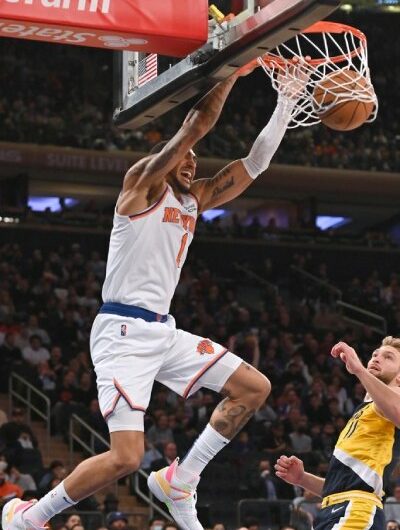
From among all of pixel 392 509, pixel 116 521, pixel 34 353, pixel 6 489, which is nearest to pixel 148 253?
pixel 116 521

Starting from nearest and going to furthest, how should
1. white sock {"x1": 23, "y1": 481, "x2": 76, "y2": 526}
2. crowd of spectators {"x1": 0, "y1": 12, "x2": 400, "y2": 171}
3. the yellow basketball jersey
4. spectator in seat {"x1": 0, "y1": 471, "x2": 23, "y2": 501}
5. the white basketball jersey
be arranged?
the yellow basketball jersey → white sock {"x1": 23, "y1": 481, "x2": 76, "y2": 526} → the white basketball jersey → spectator in seat {"x1": 0, "y1": 471, "x2": 23, "y2": 501} → crowd of spectators {"x1": 0, "y1": 12, "x2": 400, "y2": 171}

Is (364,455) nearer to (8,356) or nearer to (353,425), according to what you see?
(353,425)

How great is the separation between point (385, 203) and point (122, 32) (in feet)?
78.5

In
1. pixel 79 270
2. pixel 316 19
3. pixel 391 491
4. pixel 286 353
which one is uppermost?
pixel 316 19

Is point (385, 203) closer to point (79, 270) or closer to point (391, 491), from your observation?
point (79, 270)

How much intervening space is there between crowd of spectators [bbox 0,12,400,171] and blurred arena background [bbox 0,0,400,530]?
1.9 inches

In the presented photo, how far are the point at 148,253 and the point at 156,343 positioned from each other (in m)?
0.53

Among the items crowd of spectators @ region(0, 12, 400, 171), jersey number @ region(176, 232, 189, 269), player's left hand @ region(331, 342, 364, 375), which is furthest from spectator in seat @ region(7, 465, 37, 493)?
crowd of spectators @ region(0, 12, 400, 171)

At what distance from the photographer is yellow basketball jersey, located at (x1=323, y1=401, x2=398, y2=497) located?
6180 mm

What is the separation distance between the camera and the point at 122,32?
6.57 metres

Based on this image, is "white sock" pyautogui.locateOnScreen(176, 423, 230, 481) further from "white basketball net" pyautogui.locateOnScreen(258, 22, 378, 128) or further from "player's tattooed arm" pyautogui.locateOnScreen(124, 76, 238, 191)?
"white basketball net" pyautogui.locateOnScreen(258, 22, 378, 128)

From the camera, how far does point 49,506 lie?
21.6 feet

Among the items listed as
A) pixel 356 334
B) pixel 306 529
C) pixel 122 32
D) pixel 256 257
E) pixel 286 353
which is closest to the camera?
pixel 122 32

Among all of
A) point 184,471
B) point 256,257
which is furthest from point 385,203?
point 184,471
